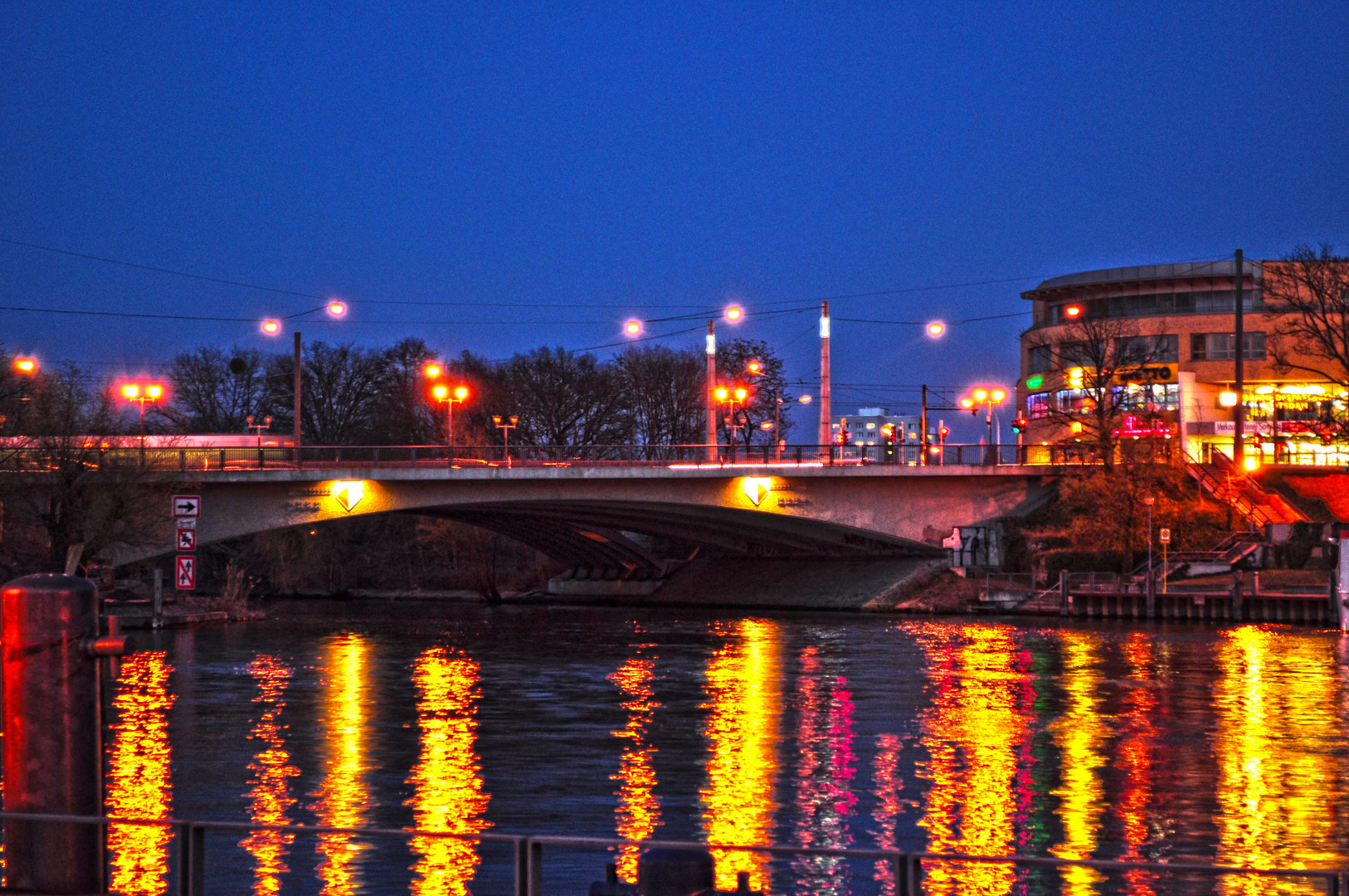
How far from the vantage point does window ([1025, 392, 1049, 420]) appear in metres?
97.0

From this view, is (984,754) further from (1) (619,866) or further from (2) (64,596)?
(2) (64,596)

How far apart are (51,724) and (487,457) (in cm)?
6112

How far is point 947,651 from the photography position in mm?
47312

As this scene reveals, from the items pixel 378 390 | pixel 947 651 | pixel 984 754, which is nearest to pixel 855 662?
pixel 947 651

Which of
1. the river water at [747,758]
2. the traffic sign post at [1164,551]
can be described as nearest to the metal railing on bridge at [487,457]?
the traffic sign post at [1164,551]

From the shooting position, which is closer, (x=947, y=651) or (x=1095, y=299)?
(x=947, y=651)

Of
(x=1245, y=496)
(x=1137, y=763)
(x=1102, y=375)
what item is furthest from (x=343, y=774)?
(x=1102, y=375)

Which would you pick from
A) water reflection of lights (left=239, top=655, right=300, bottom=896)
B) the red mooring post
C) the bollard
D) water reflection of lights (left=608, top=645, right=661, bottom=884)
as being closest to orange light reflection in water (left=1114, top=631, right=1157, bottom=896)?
the bollard

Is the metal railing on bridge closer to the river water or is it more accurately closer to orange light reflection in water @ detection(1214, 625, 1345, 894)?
the river water

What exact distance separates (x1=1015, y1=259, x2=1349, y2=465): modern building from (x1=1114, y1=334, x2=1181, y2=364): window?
88 millimetres

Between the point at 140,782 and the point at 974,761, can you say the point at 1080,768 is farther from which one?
the point at 140,782

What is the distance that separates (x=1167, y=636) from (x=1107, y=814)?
34.9 meters

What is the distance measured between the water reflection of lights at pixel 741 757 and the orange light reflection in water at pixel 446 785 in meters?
2.73

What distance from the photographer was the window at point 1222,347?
9481cm
